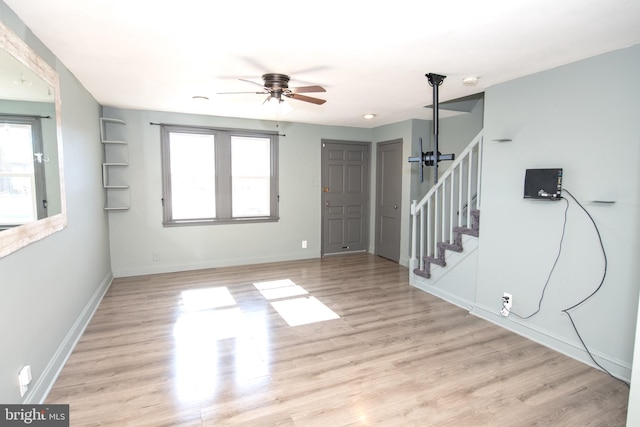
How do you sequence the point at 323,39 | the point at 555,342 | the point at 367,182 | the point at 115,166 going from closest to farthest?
the point at 323,39
the point at 555,342
the point at 115,166
the point at 367,182

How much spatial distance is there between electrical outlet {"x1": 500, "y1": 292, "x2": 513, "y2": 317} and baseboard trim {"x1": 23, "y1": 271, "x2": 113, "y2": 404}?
380 cm

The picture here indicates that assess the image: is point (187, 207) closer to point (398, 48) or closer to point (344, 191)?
point (344, 191)

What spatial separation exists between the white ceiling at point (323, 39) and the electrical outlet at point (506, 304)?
2113 mm

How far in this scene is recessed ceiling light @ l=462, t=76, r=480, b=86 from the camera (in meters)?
3.21

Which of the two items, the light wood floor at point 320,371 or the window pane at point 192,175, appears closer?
the light wood floor at point 320,371

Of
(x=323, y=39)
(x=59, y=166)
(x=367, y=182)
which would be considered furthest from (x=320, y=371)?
(x=367, y=182)

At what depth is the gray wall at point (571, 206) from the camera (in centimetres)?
250

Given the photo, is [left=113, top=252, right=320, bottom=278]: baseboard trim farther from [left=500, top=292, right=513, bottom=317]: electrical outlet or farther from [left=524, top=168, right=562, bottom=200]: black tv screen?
[left=524, top=168, right=562, bottom=200]: black tv screen

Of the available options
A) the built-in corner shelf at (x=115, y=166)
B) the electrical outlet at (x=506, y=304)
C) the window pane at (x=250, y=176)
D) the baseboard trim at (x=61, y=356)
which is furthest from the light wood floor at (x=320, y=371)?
the window pane at (x=250, y=176)

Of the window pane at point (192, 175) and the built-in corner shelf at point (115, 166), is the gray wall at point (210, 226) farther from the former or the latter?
the window pane at point (192, 175)

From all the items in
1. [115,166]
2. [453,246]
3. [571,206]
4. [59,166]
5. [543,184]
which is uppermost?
[115,166]

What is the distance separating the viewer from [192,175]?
525 centimetres

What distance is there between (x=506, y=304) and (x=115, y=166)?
517 centimetres

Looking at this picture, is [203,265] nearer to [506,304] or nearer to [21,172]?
[21,172]
